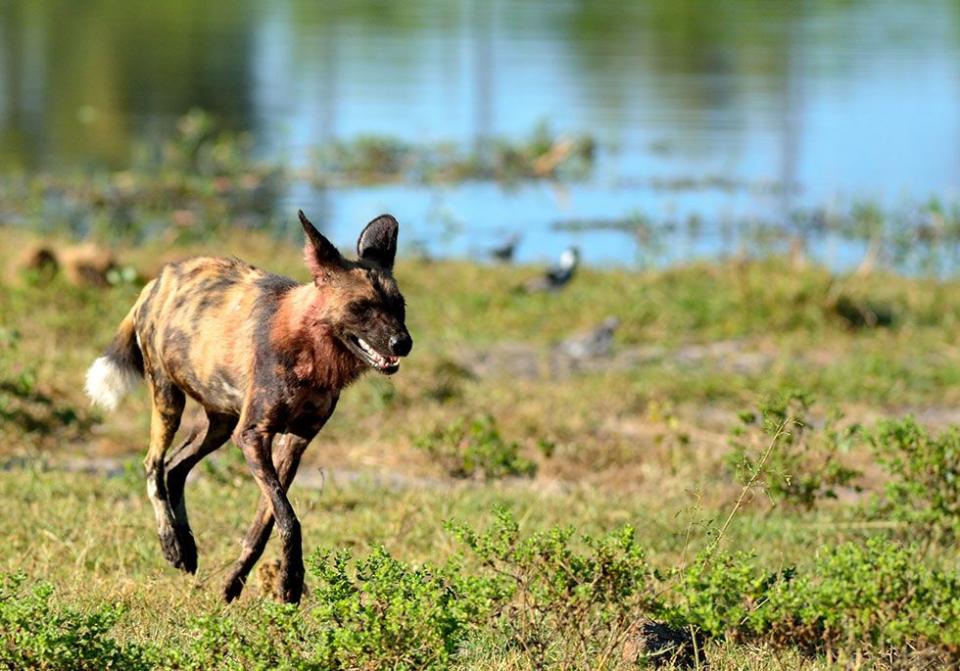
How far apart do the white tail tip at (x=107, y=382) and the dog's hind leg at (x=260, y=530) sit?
0.85 m

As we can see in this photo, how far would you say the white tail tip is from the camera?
18.9 ft

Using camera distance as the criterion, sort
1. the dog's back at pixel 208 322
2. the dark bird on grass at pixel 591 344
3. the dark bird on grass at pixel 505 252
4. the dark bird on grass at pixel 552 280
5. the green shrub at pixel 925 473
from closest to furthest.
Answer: the dog's back at pixel 208 322 < the green shrub at pixel 925 473 < the dark bird on grass at pixel 591 344 < the dark bird on grass at pixel 552 280 < the dark bird on grass at pixel 505 252

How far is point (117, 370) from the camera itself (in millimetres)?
5773

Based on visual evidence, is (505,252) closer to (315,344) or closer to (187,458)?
(187,458)

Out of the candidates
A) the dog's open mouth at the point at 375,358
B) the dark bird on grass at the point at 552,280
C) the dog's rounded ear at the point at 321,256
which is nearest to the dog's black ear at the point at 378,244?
the dog's rounded ear at the point at 321,256

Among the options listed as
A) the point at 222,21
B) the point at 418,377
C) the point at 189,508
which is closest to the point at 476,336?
the point at 418,377

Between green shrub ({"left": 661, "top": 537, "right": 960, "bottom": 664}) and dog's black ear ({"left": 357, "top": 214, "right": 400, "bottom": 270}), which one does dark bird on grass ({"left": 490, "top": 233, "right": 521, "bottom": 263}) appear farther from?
green shrub ({"left": 661, "top": 537, "right": 960, "bottom": 664})

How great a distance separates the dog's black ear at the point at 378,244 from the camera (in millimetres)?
4914

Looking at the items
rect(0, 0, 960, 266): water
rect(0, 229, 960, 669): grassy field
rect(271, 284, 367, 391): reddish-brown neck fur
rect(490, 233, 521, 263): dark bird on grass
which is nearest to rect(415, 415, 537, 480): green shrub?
rect(0, 229, 960, 669): grassy field

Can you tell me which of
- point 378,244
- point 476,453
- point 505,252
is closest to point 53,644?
point 378,244

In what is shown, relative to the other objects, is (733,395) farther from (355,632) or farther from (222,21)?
(222,21)

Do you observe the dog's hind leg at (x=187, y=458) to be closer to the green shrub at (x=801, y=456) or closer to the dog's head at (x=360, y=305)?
the dog's head at (x=360, y=305)

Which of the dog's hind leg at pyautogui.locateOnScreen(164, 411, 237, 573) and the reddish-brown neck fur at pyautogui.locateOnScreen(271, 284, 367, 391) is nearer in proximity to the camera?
the reddish-brown neck fur at pyautogui.locateOnScreen(271, 284, 367, 391)

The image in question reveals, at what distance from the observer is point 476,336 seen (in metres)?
10.6
